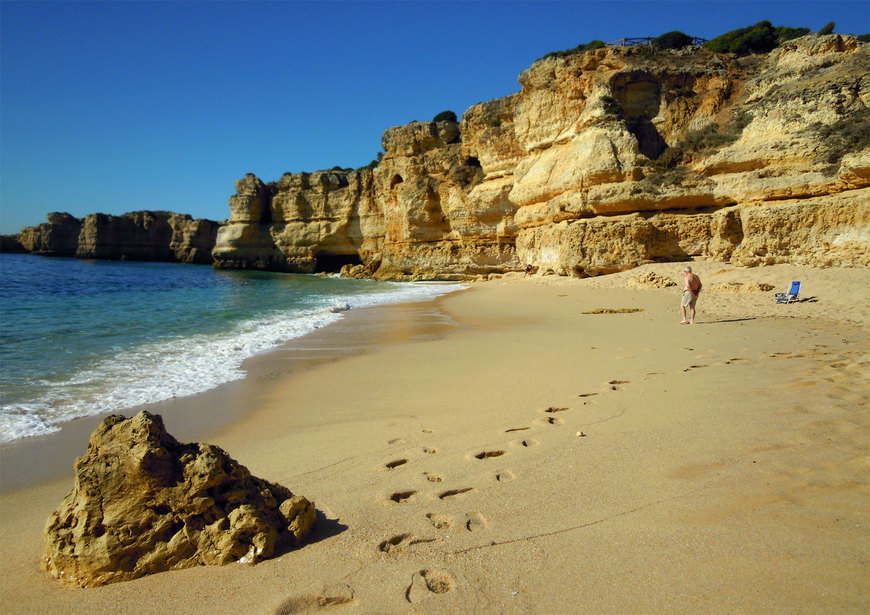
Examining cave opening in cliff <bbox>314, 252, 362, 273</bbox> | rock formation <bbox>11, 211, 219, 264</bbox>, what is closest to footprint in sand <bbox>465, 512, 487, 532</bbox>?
cave opening in cliff <bbox>314, 252, 362, 273</bbox>

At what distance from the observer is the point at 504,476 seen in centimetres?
269

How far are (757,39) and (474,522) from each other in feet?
103

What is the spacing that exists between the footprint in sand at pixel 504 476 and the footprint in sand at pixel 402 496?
19.4 inches

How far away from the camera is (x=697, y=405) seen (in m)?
3.70

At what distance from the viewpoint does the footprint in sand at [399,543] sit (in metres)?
2.04

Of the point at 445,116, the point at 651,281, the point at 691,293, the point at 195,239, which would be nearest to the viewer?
the point at 691,293

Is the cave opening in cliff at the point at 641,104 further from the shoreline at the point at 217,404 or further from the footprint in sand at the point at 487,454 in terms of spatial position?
the footprint in sand at the point at 487,454

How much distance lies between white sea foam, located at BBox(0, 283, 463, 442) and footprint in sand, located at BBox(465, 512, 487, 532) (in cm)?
397

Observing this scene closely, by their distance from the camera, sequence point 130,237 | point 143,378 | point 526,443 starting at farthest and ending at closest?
1. point 130,237
2. point 143,378
3. point 526,443

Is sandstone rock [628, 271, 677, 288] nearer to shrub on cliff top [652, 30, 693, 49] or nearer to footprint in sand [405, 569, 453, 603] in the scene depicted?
footprint in sand [405, 569, 453, 603]

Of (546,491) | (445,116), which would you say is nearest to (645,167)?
(546,491)

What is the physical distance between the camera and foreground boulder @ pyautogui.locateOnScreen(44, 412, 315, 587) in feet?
6.67

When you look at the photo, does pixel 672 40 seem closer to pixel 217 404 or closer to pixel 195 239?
pixel 217 404

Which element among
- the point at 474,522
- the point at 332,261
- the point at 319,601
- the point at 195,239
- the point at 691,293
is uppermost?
the point at 195,239
